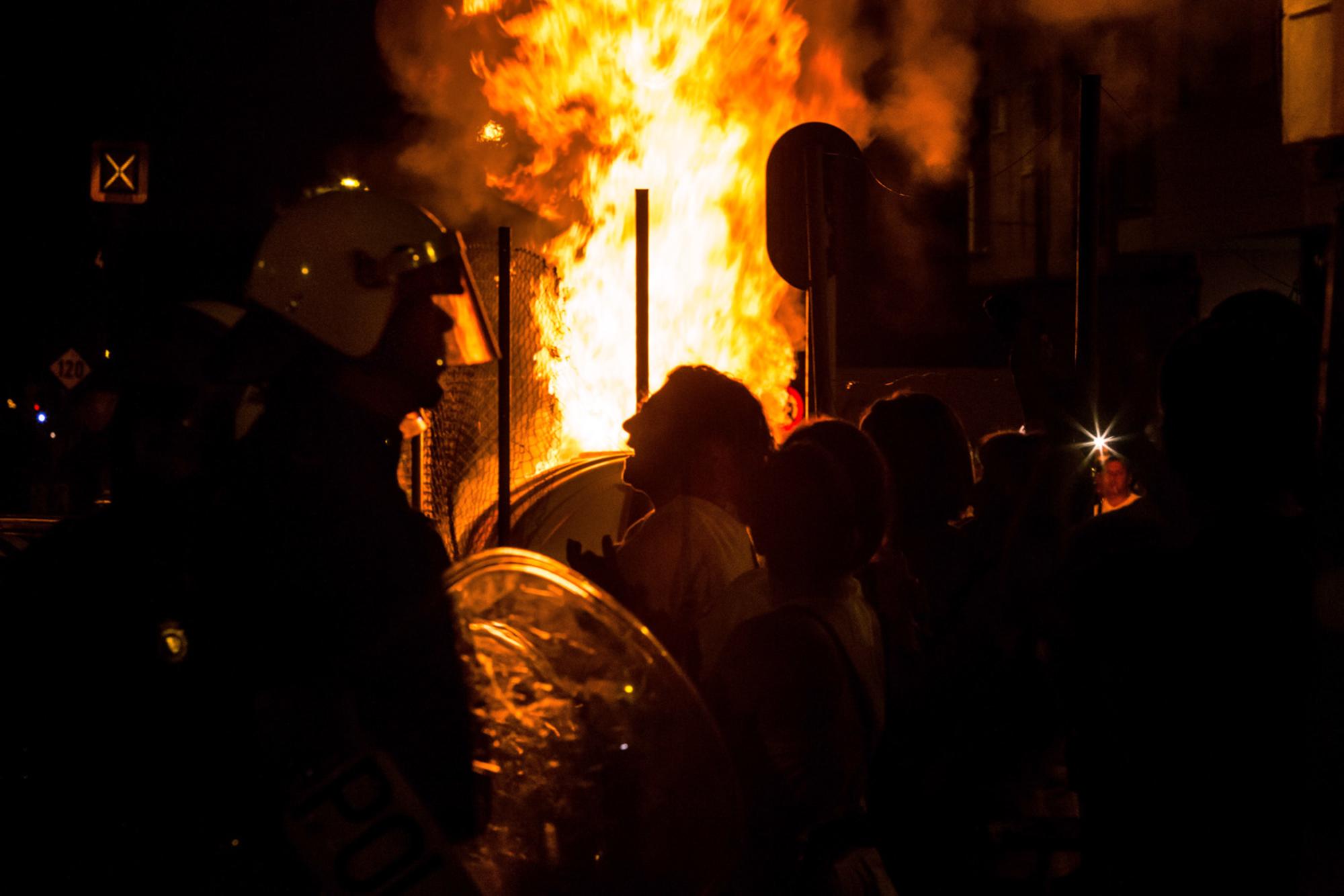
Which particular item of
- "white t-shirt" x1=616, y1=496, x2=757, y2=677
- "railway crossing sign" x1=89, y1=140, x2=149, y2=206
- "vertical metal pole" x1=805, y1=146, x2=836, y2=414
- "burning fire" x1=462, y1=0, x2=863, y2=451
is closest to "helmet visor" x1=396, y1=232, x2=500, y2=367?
"white t-shirt" x1=616, y1=496, x2=757, y2=677

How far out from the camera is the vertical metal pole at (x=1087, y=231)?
5.04 m

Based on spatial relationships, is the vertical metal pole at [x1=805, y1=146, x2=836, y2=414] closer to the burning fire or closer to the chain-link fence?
the chain-link fence

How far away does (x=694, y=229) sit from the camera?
1353 centimetres

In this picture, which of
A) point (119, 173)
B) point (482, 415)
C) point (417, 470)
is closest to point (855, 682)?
point (417, 470)

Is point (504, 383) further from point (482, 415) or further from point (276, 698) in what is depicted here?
point (276, 698)

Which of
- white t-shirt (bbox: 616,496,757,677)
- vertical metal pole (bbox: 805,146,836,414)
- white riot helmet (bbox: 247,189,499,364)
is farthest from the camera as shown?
vertical metal pole (bbox: 805,146,836,414)

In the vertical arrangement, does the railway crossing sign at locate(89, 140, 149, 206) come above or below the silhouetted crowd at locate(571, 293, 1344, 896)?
above

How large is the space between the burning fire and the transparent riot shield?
34.6 feet

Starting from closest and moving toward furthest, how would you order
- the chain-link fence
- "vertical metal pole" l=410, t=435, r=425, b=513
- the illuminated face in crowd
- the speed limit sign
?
the illuminated face in crowd, "vertical metal pole" l=410, t=435, r=425, b=513, the chain-link fence, the speed limit sign

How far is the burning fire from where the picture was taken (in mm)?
13070

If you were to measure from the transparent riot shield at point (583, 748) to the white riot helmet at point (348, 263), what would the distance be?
60 centimetres

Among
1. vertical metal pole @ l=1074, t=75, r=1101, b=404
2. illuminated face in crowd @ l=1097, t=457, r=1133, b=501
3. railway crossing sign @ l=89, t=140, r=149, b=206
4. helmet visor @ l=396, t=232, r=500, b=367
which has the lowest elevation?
illuminated face in crowd @ l=1097, t=457, r=1133, b=501

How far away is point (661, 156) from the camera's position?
13445mm

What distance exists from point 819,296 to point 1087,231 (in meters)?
1.07
